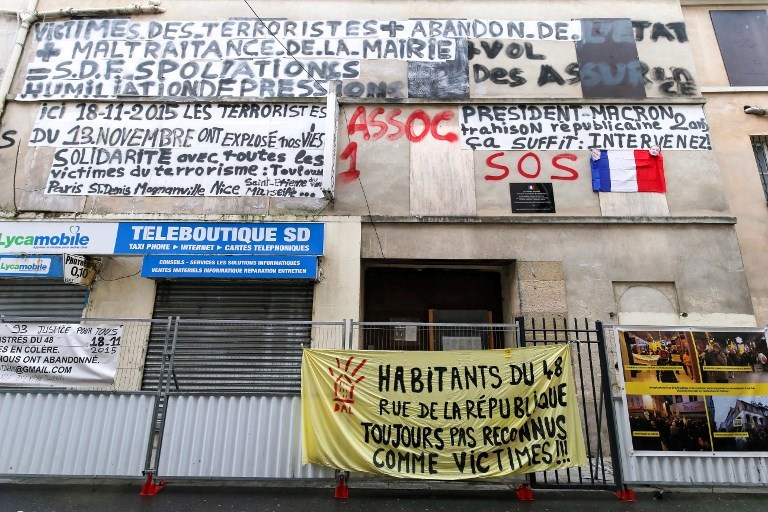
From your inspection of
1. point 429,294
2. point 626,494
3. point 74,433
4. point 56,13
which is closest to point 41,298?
point 74,433

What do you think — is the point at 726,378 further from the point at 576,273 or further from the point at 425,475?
the point at 425,475

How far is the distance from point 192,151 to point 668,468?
10.4 m

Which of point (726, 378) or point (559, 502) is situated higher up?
Result: point (726, 378)

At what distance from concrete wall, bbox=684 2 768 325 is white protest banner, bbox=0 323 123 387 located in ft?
41.5

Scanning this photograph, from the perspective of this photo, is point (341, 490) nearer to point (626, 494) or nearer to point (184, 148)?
point (626, 494)

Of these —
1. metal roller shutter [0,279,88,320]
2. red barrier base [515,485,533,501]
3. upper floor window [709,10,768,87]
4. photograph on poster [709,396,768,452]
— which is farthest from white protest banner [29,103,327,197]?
upper floor window [709,10,768,87]

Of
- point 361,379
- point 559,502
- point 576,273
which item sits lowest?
point 559,502

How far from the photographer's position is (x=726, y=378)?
585cm

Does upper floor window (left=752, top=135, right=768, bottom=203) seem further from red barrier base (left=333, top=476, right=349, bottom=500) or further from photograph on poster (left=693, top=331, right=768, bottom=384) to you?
red barrier base (left=333, top=476, right=349, bottom=500)

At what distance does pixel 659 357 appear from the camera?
587 centimetres

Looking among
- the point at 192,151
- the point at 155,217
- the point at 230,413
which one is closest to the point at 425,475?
the point at 230,413

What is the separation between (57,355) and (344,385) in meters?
4.55

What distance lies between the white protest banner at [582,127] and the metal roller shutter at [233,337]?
5.27 m

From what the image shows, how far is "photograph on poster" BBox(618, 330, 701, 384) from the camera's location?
582 centimetres
